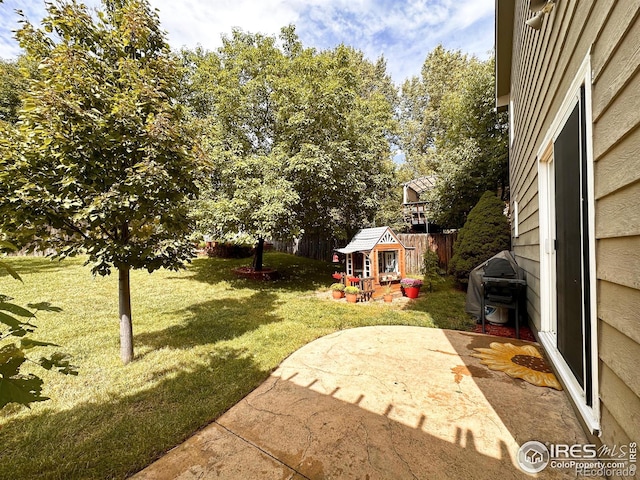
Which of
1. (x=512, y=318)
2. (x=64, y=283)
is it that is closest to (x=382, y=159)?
(x=512, y=318)

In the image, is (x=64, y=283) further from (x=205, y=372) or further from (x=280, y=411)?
(x=280, y=411)

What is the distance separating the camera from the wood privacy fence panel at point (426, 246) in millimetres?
10406

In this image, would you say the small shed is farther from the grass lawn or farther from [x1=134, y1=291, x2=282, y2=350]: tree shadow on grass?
[x1=134, y1=291, x2=282, y2=350]: tree shadow on grass

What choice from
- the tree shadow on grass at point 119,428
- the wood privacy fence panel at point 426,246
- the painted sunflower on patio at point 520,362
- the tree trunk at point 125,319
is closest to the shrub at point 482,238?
the wood privacy fence panel at point 426,246

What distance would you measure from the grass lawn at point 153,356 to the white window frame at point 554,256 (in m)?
1.68

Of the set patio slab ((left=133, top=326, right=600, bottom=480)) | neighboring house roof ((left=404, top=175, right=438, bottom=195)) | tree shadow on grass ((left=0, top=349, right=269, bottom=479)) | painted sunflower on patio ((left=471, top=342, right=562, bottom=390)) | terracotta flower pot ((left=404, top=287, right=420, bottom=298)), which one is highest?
neighboring house roof ((left=404, top=175, right=438, bottom=195))

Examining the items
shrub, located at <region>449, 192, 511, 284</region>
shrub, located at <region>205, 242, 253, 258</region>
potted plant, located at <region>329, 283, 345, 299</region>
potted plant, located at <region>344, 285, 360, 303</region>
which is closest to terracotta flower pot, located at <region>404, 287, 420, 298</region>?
potted plant, located at <region>344, 285, 360, 303</region>

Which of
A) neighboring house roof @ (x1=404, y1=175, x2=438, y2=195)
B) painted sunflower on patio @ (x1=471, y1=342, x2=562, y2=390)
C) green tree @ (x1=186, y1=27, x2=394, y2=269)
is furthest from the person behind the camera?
neighboring house roof @ (x1=404, y1=175, x2=438, y2=195)

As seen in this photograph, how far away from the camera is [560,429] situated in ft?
6.63

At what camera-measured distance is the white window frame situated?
1.62 meters

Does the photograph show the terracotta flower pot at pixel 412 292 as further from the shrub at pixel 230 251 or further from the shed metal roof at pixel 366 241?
the shrub at pixel 230 251

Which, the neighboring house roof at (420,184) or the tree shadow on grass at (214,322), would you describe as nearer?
the tree shadow on grass at (214,322)

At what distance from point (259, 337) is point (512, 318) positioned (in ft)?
13.4

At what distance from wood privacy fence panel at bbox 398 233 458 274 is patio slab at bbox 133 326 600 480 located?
306 inches
